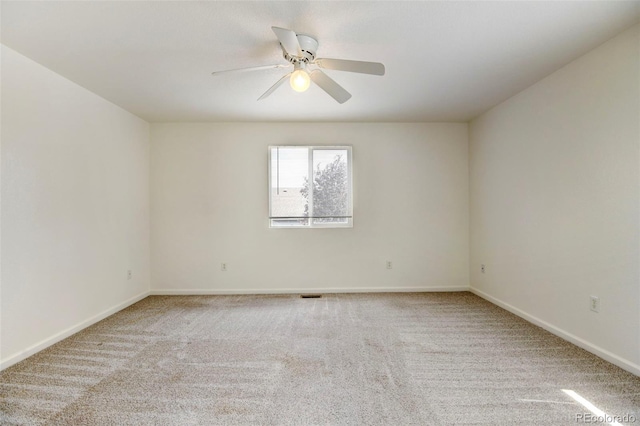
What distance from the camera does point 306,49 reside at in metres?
2.09

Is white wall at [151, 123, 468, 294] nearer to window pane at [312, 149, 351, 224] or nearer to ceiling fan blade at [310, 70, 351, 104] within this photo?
window pane at [312, 149, 351, 224]

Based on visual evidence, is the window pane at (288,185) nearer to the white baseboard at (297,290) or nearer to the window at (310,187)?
the window at (310,187)

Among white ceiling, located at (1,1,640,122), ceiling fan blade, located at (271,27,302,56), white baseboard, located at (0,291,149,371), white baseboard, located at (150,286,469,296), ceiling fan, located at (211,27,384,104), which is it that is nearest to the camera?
ceiling fan blade, located at (271,27,302,56)

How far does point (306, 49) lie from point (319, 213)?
2534 millimetres

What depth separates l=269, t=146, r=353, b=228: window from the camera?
171 inches

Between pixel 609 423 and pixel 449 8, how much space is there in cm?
256

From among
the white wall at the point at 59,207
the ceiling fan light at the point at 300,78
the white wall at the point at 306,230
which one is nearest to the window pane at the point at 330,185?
the white wall at the point at 306,230

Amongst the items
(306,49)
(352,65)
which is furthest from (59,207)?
(352,65)

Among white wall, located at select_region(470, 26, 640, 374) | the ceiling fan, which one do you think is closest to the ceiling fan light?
the ceiling fan

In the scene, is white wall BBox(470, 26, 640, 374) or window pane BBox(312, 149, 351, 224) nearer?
white wall BBox(470, 26, 640, 374)

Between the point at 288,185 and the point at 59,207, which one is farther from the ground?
the point at 288,185

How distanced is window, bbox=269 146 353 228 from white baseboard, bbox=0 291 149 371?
83.9 inches

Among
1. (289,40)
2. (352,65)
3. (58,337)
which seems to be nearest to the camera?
(289,40)

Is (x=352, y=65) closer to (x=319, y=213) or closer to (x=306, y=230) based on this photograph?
(x=319, y=213)
